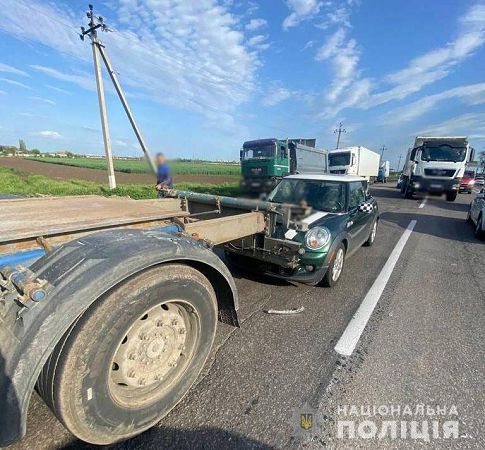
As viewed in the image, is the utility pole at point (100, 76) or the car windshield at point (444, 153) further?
the car windshield at point (444, 153)

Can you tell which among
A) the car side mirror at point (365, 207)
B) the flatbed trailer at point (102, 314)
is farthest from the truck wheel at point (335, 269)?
the flatbed trailer at point (102, 314)

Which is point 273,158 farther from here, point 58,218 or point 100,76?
point 58,218

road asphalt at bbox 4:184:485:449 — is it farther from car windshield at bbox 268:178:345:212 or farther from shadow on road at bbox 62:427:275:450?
car windshield at bbox 268:178:345:212

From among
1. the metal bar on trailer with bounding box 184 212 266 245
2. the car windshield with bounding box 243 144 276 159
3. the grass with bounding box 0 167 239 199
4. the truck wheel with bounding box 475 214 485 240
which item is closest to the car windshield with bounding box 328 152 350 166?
the car windshield with bounding box 243 144 276 159

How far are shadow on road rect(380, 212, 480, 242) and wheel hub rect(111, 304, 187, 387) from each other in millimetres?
7652

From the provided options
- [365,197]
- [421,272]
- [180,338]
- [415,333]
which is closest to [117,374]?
[180,338]

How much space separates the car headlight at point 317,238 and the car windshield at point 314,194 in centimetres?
83

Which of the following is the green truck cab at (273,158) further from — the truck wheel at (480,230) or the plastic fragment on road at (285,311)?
the plastic fragment on road at (285,311)

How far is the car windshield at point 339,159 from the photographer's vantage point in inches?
856

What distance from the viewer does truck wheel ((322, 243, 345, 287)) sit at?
384 centimetres

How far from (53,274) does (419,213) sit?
40.2 feet

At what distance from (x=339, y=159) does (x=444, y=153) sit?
8.20 metres

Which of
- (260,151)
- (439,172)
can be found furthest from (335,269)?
(439,172)

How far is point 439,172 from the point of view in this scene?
14.5 meters
